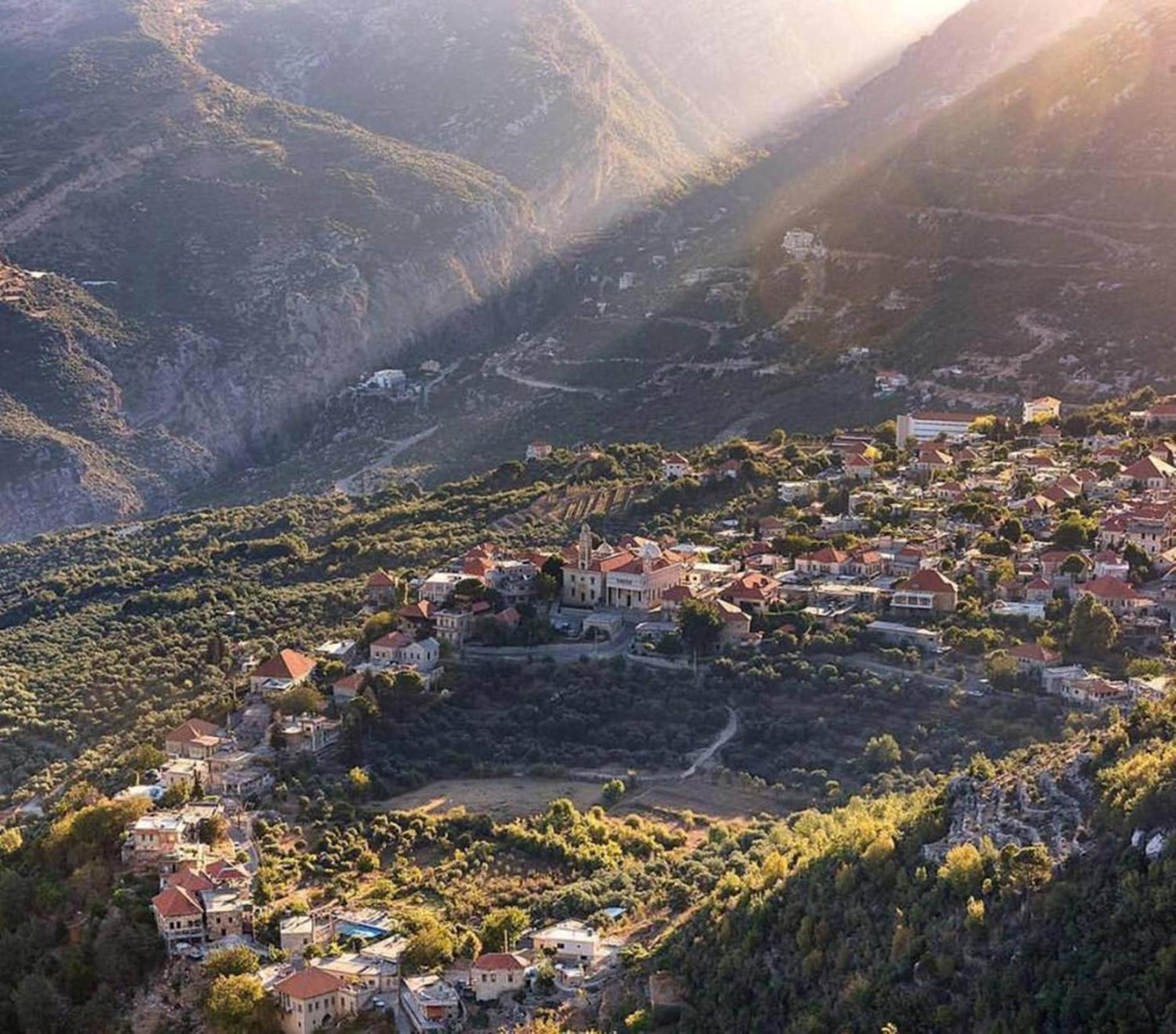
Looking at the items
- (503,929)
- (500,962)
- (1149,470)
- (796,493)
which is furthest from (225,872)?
(1149,470)

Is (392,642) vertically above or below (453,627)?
above

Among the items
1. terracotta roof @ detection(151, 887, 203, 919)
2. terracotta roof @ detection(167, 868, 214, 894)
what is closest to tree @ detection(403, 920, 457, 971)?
terracotta roof @ detection(151, 887, 203, 919)

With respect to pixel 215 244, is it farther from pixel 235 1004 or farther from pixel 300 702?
pixel 235 1004

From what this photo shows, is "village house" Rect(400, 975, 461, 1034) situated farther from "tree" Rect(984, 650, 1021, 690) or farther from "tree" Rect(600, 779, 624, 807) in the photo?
"tree" Rect(984, 650, 1021, 690)

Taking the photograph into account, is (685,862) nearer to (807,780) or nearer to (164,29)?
(807,780)

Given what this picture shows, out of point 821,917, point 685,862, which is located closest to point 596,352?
point 685,862

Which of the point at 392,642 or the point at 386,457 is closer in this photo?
the point at 392,642
